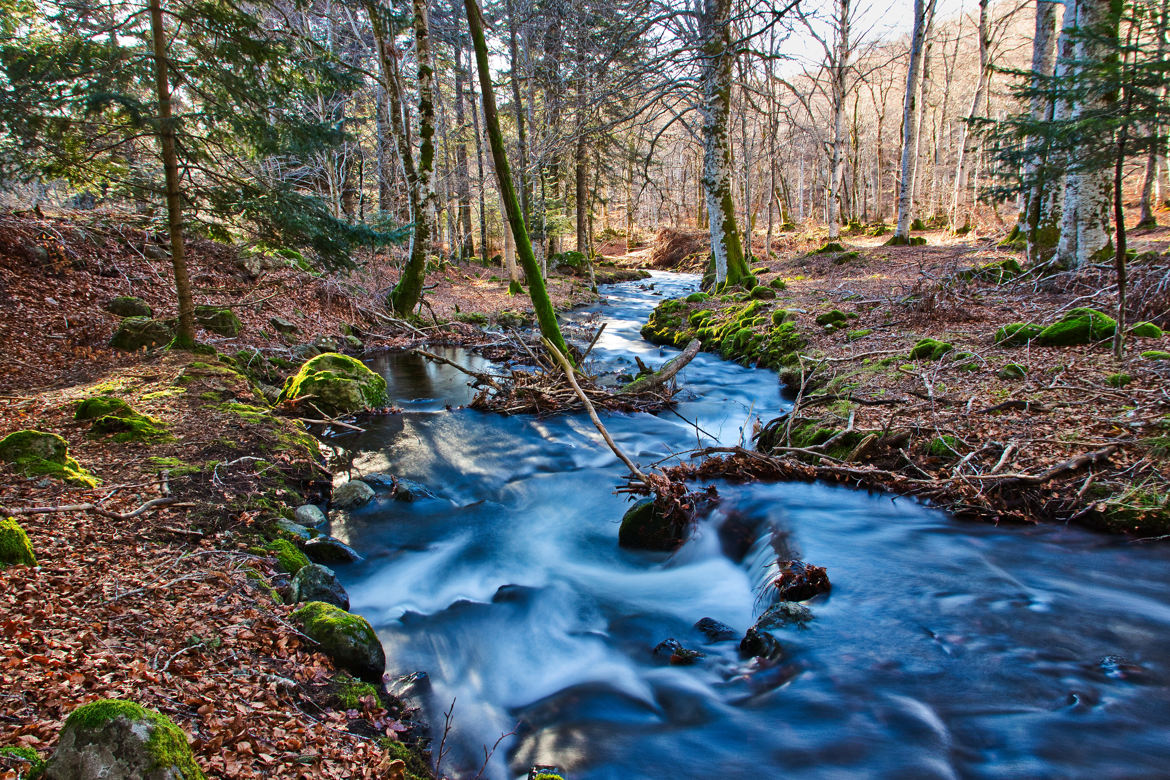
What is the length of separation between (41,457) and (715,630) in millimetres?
5700

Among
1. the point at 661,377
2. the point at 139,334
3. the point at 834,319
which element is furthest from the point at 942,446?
the point at 139,334

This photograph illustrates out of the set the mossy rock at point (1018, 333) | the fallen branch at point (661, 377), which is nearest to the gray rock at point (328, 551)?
the fallen branch at point (661, 377)

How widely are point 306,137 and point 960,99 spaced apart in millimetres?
49297

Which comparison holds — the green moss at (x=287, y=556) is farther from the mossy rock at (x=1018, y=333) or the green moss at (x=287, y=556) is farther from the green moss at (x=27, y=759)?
the mossy rock at (x=1018, y=333)

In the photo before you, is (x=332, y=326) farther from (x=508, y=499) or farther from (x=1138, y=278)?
(x=1138, y=278)

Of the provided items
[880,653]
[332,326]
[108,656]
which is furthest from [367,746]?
[332,326]

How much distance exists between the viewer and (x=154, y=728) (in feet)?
7.06

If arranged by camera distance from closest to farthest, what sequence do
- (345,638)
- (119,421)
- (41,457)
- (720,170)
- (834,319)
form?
(345,638) < (41,457) < (119,421) < (834,319) < (720,170)

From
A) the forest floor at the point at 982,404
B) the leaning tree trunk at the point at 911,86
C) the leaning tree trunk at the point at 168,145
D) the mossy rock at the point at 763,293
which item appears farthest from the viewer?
the leaning tree trunk at the point at 911,86

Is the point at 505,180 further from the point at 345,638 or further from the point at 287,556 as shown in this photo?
the point at 345,638

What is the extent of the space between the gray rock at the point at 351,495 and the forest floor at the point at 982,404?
3705 millimetres

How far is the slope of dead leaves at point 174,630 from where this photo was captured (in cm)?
257

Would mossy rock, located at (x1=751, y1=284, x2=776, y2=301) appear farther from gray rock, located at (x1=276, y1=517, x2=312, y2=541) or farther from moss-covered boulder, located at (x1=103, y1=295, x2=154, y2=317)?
moss-covered boulder, located at (x1=103, y1=295, x2=154, y2=317)

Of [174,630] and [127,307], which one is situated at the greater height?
[127,307]
